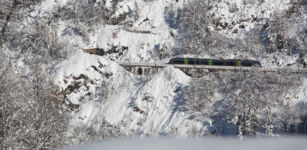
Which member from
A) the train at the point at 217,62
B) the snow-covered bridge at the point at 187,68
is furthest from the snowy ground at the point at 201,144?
the train at the point at 217,62

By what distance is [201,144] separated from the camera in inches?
106

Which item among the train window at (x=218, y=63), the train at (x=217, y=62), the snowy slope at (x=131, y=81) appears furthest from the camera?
the train window at (x=218, y=63)

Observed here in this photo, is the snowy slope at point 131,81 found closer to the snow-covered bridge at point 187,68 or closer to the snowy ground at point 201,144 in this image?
the snow-covered bridge at point 187,68

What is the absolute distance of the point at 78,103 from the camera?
36750 millimetres

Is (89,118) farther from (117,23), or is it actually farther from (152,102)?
(117,23)

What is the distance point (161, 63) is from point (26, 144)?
32002 millimetres

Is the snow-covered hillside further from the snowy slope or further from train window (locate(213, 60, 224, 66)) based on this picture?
train window (locate(213, 60, 224, 66))

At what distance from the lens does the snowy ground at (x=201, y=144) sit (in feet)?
8.29

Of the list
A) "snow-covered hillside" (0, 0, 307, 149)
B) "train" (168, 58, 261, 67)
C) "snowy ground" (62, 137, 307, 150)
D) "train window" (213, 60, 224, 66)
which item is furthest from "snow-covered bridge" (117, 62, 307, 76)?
"snowy ground" (62, 137, 307, 150)

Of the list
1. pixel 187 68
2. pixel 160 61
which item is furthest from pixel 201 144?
pixel 160 61

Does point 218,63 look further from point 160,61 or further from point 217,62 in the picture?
point 160,61

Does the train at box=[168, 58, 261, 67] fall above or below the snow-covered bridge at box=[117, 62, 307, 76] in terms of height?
above

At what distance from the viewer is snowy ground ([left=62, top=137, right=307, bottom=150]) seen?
8.29 feet

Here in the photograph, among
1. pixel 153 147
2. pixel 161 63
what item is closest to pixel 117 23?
pixel 161 63
